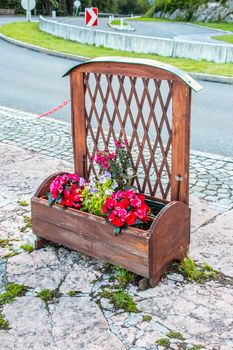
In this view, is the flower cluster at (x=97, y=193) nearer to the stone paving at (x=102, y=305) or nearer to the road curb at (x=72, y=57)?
the stone paving at (x=102, y=305)

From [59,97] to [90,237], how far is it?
8.06m

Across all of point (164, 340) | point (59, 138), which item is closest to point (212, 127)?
point (59, 138)

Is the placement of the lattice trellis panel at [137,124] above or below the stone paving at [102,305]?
above

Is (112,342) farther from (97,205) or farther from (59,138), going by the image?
(59,138)

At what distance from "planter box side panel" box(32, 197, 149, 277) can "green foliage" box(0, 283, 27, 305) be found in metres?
0.63

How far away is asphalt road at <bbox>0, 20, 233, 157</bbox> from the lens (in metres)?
8.67

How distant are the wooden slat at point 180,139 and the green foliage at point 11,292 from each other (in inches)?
59.6

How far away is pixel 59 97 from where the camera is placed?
11.9 meters

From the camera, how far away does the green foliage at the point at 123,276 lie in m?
4.11

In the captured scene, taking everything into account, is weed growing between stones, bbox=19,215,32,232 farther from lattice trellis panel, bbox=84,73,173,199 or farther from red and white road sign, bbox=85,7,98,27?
red and white road sign, bbox=85,7,98,27

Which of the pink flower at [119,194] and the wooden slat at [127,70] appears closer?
the wooden slat at [127,70]

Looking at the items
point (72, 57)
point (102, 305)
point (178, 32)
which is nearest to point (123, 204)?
point (102, 305)

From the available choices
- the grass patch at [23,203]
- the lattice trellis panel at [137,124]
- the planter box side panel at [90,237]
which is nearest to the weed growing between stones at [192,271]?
the planter box side panel at [90,237]

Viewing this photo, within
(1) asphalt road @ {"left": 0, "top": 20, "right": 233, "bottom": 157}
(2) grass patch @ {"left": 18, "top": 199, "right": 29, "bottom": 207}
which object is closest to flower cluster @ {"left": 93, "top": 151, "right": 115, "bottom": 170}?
(2) grass patch @ {"left": 18, "top": 199, "right": 29, "bottom": 207}
